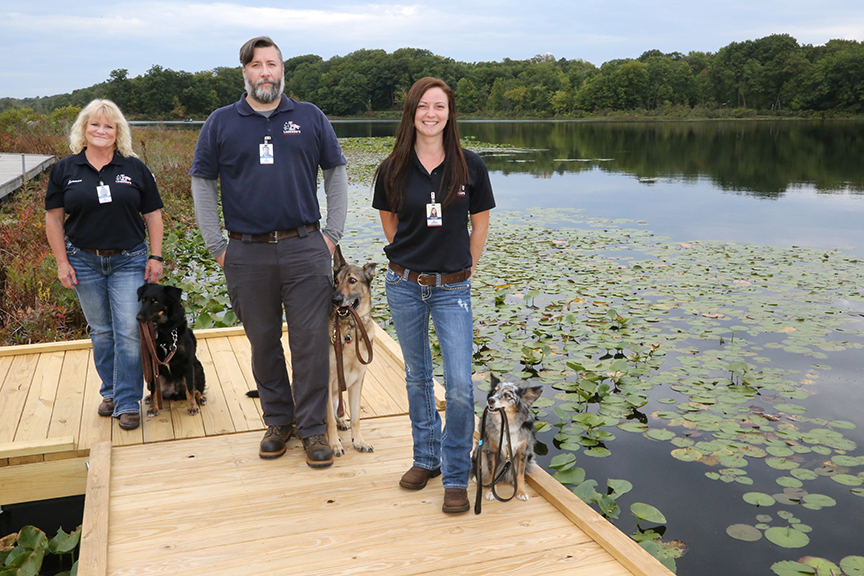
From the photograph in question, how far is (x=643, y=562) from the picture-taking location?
9.07ft

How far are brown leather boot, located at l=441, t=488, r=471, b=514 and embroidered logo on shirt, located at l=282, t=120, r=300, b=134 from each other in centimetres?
206

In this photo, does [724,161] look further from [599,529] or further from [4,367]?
[4,367]

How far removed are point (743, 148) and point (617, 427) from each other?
118 ft

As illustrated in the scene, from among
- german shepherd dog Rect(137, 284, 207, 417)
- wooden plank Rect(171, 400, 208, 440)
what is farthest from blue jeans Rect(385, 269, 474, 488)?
german shepherd dog Rect(137, 284, 207, 417)

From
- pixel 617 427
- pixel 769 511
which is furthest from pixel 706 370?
pixel 769 511

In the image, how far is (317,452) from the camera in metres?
3.68

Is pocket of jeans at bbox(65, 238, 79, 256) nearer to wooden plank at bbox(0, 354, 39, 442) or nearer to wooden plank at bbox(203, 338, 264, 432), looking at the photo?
wooden plank at bbox(0, 354, 39, 442)

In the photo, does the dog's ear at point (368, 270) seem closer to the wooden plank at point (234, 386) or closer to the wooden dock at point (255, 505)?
the wooden dock at point (255, 505)

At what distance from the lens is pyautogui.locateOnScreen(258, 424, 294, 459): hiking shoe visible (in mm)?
3791

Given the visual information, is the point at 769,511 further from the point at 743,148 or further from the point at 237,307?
the point at 743,148

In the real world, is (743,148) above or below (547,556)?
above

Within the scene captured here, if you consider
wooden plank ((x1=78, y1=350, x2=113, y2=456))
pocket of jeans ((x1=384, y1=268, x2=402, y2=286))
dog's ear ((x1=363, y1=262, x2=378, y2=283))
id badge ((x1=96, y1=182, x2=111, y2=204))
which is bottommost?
wooden plank ((x1=78, y1=350, x2=113, y2=456))

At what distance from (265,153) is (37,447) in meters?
2.24

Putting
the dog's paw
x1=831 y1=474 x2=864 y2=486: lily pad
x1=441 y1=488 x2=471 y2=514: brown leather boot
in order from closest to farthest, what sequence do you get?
x1=441 y1=488 x2=471 y2=514: brown leather boot < the dog's paw < x1=831 y1=474 x2=864 y2=486: lily pad
